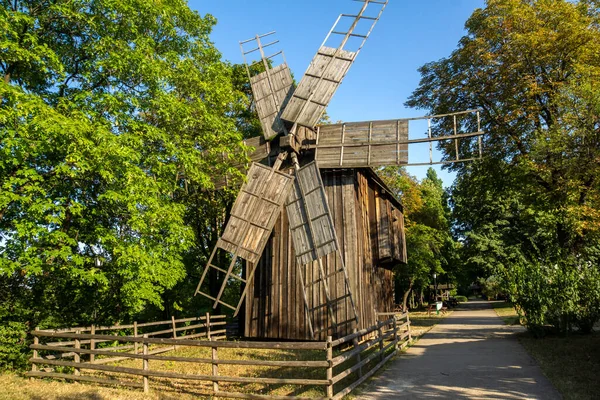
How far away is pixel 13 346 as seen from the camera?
1130cm

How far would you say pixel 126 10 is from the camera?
12.3 meters

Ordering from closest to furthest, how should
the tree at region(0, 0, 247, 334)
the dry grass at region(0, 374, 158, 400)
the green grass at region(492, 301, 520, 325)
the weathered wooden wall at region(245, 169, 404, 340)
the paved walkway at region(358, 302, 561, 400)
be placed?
the paved walkway at region(358, 302, 561, 400) < the dry grass at region(0, 374, 158, 400) < the tree at region(0, 0, 247, 334) < the weathered wooden wall at region(245, 169, 404, 340) < the green grass at region(492, 301, 520, 325)

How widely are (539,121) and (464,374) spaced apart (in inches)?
542

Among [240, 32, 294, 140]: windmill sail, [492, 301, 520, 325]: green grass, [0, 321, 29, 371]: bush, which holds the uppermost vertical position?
[240, 32, 294, 140]: windmill sail

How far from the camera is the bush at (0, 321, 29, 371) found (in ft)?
36.6

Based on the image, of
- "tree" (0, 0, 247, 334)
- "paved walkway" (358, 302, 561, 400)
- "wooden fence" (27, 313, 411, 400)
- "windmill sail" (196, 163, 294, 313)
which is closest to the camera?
"wooden fence" (27, 313, 411, 400)

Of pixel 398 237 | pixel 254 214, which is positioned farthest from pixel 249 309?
pixel 398 237

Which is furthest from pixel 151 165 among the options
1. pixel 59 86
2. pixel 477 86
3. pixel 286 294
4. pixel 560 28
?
pixel 560 28

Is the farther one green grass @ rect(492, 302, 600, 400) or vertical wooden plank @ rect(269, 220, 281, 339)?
vertical wooden plank @ rect(269, 220, 281, 339)

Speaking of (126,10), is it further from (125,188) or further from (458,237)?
(458,237)

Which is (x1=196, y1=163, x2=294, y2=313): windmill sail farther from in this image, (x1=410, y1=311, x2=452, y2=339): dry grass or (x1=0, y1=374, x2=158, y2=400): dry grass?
(x1=410, y1=311, x2=452, y2=339): dry grass

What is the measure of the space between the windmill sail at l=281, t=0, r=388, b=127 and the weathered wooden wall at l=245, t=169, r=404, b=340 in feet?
8.11

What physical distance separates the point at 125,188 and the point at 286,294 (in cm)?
704

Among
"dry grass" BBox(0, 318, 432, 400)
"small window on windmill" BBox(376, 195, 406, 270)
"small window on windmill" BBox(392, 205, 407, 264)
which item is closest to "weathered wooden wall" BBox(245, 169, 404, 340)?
"small window on windmill" BBox(376, 195, 406, 270)
